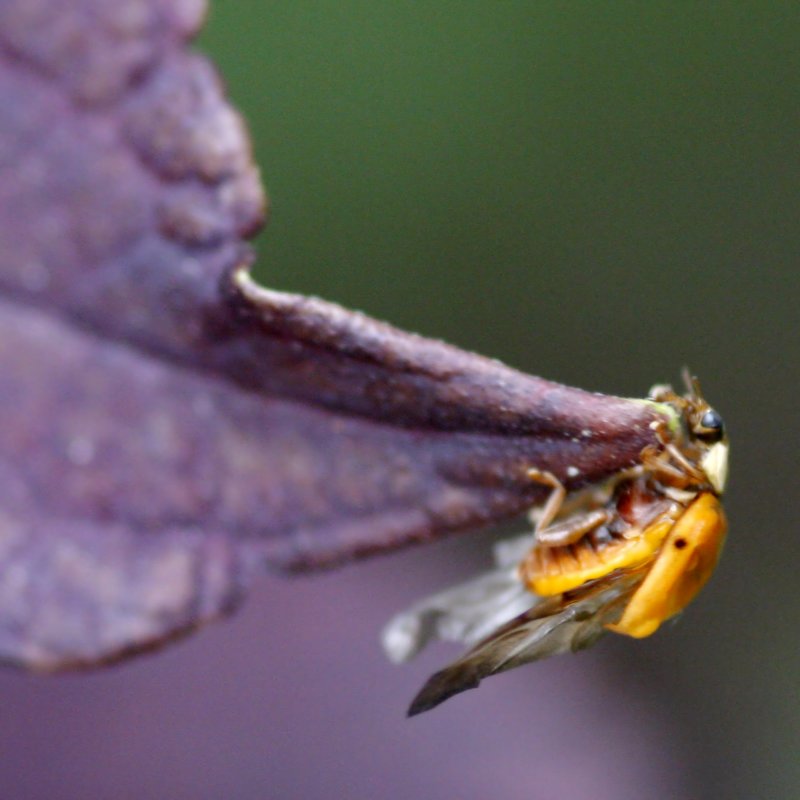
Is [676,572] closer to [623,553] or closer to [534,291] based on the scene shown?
[623,553]

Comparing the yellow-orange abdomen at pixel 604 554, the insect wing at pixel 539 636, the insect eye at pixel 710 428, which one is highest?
the insect eye at pixel 710 428

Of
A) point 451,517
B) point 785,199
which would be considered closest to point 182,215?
point 451,517

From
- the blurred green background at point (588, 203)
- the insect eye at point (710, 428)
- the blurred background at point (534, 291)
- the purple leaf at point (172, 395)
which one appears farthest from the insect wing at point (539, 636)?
the blurred green background at point (588, 203)

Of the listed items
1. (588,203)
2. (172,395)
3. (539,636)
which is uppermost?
(588,203)

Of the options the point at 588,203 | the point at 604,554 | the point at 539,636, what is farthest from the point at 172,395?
the point at 588,203

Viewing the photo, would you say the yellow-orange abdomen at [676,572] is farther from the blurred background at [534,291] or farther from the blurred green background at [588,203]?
the blurred green background at [588,203]

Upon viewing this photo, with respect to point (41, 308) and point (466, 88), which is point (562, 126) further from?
point (41, 308)

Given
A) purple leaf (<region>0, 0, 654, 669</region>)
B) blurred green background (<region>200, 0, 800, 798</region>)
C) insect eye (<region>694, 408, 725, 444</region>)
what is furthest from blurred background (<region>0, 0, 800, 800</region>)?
purple leaf (<region>0, 0, 654, 669</region>)

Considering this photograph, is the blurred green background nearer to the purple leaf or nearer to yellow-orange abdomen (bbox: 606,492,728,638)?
yellow-orange abdomen (bbox: 606,492,728,638)
